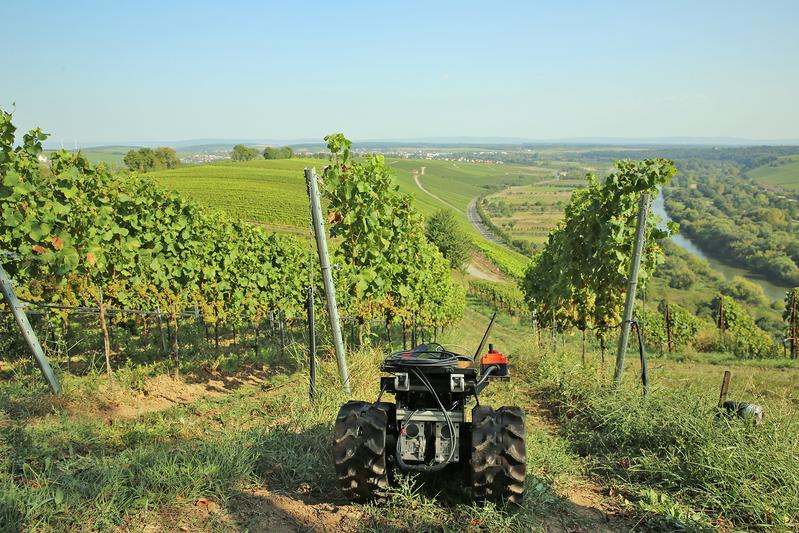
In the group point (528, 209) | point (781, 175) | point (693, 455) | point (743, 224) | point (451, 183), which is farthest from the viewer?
point (781, 175)

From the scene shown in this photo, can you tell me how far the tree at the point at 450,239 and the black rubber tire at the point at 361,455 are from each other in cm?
5310

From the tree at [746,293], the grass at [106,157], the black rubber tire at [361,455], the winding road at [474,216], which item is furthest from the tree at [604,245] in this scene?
the winding road at [474,216]

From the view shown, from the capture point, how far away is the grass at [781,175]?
162m

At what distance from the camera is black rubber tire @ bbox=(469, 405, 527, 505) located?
4152mm

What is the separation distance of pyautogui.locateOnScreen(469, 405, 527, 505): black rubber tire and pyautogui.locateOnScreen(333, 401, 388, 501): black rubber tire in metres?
0.68

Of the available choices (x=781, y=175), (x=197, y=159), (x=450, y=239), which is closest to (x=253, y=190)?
(x=450, y=239)

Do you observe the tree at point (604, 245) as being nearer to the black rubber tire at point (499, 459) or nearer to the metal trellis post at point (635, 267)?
the metal trellis post at point (635, 267)

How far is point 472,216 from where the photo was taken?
387 feet

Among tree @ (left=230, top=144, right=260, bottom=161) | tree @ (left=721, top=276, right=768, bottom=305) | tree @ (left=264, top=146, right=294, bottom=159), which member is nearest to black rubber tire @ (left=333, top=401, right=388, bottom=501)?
tree @ (left=721, top=276, right=768, bottom=305)

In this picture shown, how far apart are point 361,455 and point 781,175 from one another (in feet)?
696

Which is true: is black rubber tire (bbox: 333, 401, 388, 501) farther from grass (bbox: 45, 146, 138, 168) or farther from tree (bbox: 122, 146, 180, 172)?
tree (bbox: 122, 146, 180, 172)

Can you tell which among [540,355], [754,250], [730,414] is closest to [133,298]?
[540,355]

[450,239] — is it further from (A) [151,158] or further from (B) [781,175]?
(B) [781,175]

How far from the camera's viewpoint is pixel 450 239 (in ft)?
201
